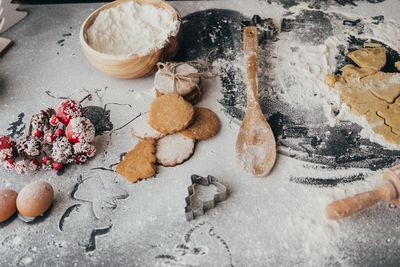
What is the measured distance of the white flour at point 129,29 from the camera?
1.17m

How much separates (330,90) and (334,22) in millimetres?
273

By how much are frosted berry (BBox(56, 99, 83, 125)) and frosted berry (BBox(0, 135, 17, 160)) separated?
0.11 meters

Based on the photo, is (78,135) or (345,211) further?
(78,135)

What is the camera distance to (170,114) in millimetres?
1023

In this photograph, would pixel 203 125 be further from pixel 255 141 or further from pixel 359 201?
pixel 359 201

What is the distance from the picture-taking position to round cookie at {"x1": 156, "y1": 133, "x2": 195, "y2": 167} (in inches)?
39.5

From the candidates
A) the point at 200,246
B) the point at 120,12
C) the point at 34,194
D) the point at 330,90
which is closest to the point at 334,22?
the point at 330,90

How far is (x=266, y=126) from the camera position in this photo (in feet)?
3.36

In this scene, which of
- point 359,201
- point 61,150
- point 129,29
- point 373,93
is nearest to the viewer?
point 359,201

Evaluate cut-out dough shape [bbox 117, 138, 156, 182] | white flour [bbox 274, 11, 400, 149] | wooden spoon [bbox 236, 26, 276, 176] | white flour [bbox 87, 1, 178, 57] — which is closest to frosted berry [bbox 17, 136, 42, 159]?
cut-out dough shape [bbox 117, 138, 156, 182]

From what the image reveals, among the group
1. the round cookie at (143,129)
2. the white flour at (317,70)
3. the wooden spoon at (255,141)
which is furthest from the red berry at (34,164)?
the white flour at (317,70)

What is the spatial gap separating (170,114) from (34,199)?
333mm

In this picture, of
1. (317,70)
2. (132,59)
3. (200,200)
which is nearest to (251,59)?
(317,70)

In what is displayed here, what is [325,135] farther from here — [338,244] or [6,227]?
[6,227]
